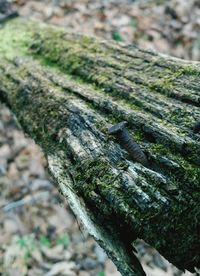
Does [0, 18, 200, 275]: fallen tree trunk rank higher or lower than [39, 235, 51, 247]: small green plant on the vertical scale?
higher

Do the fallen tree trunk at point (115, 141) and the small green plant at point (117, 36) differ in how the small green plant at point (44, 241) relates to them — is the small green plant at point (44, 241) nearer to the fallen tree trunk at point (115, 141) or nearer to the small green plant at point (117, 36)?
the fallen tree trunk at point (115, 141)

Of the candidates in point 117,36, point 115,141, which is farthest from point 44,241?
point 117,36

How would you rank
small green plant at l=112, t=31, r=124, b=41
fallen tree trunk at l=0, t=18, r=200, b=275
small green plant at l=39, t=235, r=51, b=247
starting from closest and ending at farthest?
1. fallen tree trunk at l=0, t=18, r=200, b=275
2. small green plant at l=39, t=235, r=51, b=247
3. small green plant at l=112, t=31, r=124, b=41

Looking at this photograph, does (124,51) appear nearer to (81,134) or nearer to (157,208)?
(81,134)

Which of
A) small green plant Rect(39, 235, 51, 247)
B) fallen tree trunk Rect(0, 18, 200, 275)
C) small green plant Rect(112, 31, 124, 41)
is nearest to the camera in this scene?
fallen tree trunk Rect(0, 18, 200, 275)

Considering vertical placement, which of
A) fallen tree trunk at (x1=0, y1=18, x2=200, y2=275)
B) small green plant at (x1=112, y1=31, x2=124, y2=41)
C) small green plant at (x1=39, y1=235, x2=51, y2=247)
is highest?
fallen tree trunk at (x1=0, y1=18, x2=200, y2=275)

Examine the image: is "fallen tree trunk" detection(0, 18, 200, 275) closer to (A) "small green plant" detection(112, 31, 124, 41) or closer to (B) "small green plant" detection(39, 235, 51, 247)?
(B) "small green plant" detection(39, 235, 51, 247)

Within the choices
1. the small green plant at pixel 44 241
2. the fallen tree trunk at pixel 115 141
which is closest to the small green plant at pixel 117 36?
the fallen tree trunk at pixel 115 141

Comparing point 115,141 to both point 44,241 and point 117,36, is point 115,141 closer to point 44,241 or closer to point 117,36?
point 44,241

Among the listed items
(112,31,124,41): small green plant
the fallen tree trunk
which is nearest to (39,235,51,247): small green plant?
the fallen tree trunk
